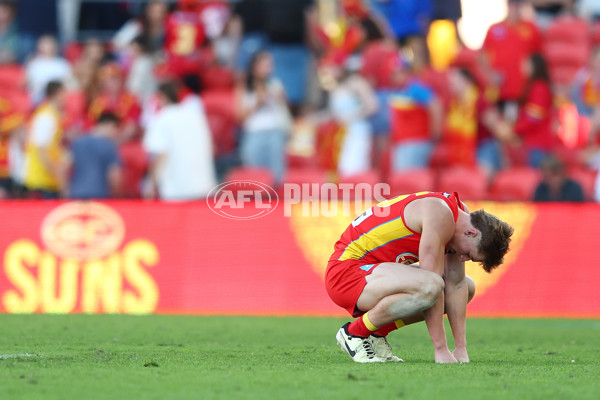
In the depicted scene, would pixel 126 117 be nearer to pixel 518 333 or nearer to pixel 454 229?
pixel 518 333

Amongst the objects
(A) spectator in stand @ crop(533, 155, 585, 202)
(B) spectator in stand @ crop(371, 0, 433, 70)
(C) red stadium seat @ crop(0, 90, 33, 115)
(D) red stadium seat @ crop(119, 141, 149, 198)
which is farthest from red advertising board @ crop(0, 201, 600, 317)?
(B) spectator in stand @ crop(371, 0, 433, 70)

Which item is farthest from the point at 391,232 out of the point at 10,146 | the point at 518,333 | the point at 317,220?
the point at 10,146

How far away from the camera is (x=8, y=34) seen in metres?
18.4

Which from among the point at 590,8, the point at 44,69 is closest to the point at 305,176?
the point at 44,69

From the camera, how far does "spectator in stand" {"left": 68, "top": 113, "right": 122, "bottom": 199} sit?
13.7m

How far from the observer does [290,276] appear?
12.8m

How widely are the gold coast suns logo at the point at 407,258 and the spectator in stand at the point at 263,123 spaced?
7.77 m

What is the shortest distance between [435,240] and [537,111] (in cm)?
911

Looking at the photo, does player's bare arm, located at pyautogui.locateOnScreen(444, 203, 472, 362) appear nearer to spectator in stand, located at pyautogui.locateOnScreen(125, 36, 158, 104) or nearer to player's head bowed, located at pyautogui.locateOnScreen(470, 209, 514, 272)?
player's head bowed, located at pyautogui.locateOnScreen(470, 209, 514, 272)

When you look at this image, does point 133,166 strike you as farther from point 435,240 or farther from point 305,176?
point 435,240

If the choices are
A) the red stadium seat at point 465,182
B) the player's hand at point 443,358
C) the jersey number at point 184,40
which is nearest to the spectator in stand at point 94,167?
the jersey number at point 184,40

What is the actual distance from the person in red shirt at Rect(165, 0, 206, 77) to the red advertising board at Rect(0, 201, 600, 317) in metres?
4.94

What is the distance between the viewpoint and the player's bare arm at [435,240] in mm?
6953

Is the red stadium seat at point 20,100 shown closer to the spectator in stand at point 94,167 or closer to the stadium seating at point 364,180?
the spectator in stand at point 94,167
